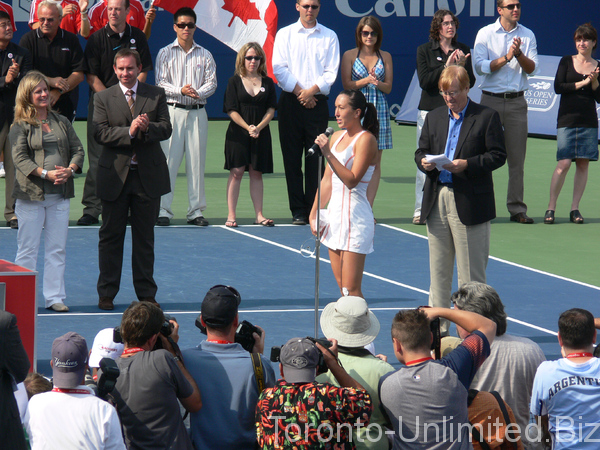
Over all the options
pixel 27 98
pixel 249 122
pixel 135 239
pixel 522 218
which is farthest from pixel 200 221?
pixel 522 218

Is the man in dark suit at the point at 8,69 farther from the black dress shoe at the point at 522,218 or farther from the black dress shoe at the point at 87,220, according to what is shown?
the black dress shoe at the point at 522,218

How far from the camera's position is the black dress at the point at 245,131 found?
1216cm

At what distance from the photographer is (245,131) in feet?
40.2

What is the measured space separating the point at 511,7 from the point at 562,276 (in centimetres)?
419

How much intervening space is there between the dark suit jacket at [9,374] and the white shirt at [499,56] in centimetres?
940

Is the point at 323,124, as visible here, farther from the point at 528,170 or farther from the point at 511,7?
the point at 528,170

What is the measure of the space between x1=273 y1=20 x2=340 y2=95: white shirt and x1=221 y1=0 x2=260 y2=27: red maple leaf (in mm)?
979

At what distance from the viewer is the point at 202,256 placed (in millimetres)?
10672

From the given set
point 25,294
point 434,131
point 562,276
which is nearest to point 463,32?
point 562,276

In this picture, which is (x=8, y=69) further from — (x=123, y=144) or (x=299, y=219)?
(x=299, y=219)

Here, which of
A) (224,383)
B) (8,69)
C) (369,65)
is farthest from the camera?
(369,65)

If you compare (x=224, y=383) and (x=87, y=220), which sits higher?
(x=224, y=383)

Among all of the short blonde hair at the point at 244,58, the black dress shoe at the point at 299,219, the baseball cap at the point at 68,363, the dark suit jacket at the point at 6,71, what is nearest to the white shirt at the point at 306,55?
the short blonde hair at the point at 244,58

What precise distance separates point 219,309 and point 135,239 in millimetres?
4212
